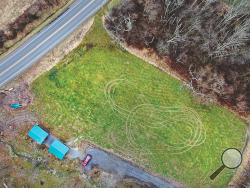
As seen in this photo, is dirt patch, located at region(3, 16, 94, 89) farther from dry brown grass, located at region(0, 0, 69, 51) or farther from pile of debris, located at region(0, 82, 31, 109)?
dry brown grass, located at region(0, 0, 69, 51)

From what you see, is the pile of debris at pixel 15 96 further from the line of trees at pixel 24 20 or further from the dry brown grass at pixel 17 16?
the dry brown grass at pixel 17 16

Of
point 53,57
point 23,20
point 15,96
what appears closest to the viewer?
point 15,96

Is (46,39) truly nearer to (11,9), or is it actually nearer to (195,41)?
(11,9)

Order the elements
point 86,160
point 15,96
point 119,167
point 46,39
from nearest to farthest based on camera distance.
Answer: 1. point 86,160
2. point 119,167
3. point 15,96
4. point 46,39

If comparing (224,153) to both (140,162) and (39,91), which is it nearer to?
(140,162)

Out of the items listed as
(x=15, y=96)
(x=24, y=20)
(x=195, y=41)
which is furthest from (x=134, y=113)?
(x=24, y=20)
